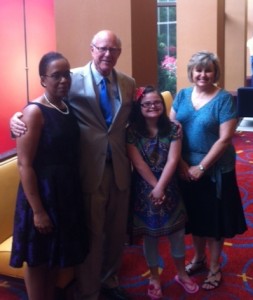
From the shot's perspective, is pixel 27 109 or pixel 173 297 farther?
pixel 173 297

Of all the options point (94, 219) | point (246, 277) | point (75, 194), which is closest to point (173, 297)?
point (246, 277)

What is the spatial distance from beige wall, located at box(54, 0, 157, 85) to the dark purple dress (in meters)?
1.33

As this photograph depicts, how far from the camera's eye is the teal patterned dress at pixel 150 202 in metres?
2.32

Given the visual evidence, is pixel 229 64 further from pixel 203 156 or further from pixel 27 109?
pixel 27 109

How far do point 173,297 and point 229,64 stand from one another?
20.9 feet

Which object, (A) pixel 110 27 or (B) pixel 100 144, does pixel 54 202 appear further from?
(A) pixel 110 27

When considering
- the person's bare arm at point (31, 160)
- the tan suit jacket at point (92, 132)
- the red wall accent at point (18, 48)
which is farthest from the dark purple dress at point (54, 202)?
the red wall accent at point (18, 48)

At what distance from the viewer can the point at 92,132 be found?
85.4 inches

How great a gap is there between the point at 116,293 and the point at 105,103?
1.08m

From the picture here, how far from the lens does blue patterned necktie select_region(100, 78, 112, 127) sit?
2221 mm

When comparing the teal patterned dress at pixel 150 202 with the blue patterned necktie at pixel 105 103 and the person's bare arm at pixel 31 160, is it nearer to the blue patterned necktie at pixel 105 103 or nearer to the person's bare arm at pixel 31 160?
the blue patterned necktie at pixel 105 103

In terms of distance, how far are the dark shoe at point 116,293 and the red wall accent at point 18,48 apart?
3441 millimetres

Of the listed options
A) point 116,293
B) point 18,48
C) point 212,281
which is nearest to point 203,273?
point 212,281

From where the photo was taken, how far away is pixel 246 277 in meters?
2.70
